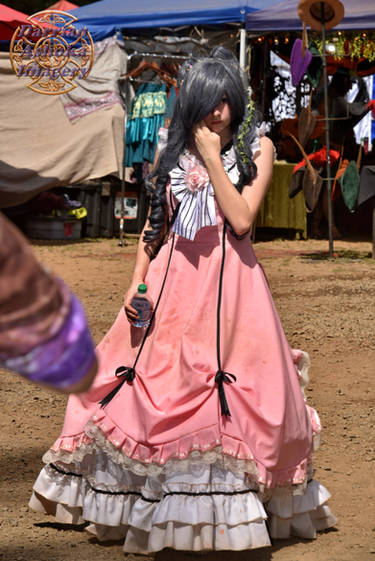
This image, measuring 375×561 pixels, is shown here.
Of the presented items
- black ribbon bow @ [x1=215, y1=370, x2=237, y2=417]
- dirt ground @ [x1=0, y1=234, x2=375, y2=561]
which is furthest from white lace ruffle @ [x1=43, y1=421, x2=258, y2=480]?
dirt ground @ [x1=0, y1=234, x2=375, y2=561]

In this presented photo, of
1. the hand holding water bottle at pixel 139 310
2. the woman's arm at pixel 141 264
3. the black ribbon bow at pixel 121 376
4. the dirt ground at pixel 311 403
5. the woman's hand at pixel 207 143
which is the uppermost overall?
the woman's hand at pixel 207 143

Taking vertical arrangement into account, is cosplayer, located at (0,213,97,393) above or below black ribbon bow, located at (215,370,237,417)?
above

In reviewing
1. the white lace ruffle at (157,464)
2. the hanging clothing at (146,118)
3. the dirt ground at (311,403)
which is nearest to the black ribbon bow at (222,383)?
the white lace ruffle at (157,464)

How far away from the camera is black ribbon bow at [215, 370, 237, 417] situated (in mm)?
2774

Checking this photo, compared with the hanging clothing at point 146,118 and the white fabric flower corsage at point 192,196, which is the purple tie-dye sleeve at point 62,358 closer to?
the white fabric flower corsage at point 192,196

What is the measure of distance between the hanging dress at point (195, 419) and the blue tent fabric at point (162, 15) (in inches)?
318

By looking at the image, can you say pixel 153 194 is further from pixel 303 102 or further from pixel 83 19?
pixel 303 102

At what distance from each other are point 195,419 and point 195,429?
0.11ft

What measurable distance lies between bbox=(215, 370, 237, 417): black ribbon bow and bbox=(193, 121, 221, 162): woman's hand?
720 mm

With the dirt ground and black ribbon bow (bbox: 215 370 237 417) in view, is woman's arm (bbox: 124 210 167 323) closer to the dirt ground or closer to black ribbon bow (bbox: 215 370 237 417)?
black ribbon bow (bbox: 215 370 237 417)

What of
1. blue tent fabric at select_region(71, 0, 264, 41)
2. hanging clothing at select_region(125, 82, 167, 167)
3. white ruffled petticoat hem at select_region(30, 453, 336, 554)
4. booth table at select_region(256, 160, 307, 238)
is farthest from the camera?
booth table at select_region(256, 160, 307, 238)

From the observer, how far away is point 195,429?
2.75 m

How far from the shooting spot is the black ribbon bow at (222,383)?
2774 mm

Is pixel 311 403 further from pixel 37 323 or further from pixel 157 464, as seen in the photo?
pixel 37 323
